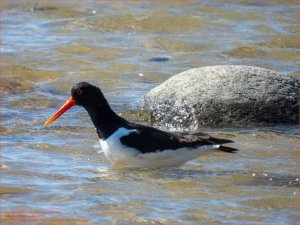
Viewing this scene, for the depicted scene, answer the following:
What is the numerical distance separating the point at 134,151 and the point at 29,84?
153 inches

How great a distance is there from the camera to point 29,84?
11359mm

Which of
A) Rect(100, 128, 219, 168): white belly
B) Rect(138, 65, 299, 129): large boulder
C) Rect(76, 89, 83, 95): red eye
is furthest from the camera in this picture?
Rect(138, 65, 299, 129): large boulder

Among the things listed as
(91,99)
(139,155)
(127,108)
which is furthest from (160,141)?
(127,108)

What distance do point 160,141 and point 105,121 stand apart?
51 centimetres

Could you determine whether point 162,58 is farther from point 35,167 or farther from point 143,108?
point 35,167

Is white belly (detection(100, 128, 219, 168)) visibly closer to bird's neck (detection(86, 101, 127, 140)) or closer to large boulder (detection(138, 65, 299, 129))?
bird's neck (detection(86, 101, 127, 140))

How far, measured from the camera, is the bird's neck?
25.8ft

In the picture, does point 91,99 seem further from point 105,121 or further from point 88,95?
point 105,121

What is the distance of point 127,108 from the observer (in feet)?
33.9

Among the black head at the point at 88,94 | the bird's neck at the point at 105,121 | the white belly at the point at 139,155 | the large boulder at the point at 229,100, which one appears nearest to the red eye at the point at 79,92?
the black head at the point at 88,94

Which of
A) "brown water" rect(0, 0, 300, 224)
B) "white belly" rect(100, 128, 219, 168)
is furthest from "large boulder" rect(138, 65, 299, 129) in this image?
"white belly" rect(100, 128, 219, 168)

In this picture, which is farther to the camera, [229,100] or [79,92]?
[229,100]

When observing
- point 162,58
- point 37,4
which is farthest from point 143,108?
point 37,4

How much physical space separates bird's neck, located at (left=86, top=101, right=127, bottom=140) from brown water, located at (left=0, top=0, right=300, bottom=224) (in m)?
0.33
